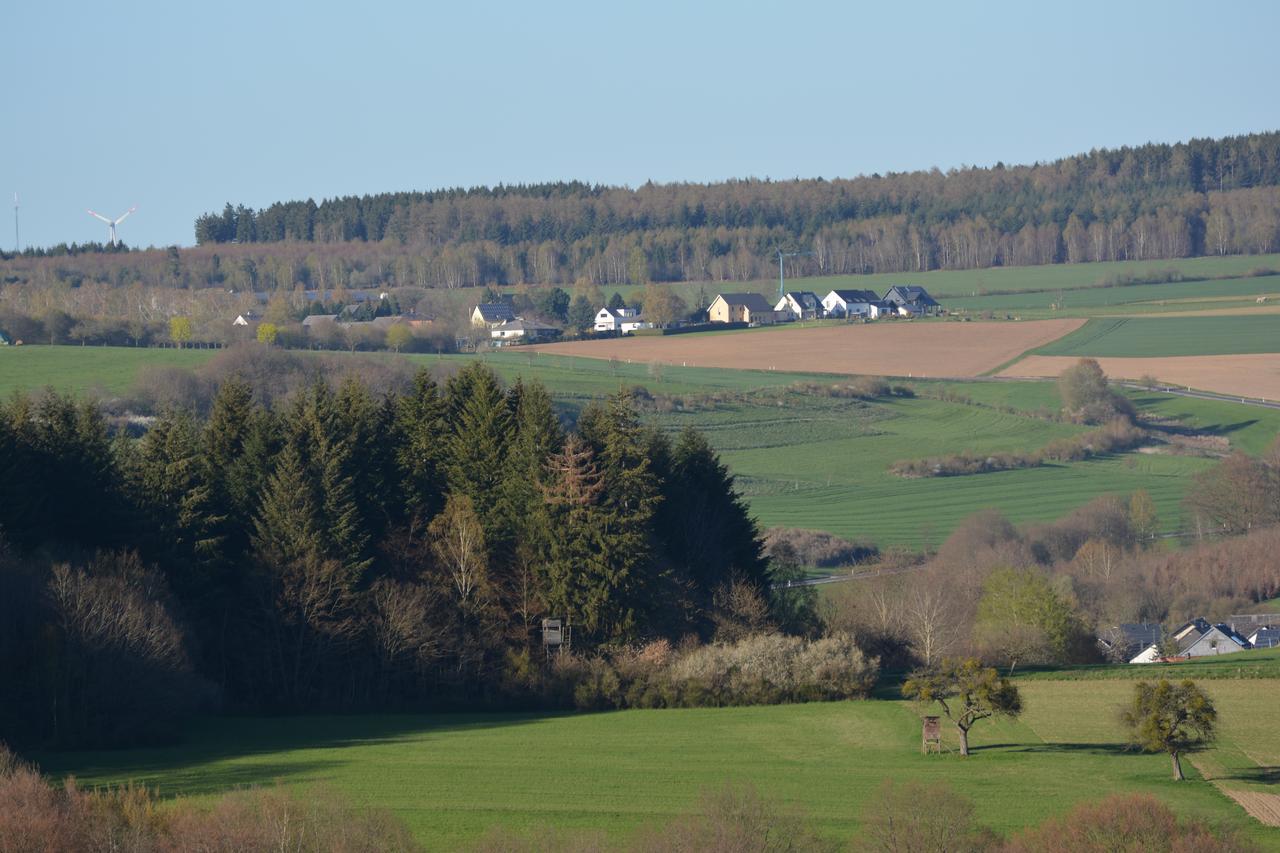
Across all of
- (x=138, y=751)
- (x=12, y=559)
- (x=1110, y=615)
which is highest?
(x=12, y=559)

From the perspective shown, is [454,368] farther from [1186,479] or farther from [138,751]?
[138,751]

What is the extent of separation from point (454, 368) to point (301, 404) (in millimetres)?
45838

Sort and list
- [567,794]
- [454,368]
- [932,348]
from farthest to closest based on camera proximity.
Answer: [932,348] → [454,368] → [567,794]

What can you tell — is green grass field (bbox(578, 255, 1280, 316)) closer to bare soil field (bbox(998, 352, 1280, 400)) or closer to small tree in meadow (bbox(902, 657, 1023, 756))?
bare soil field (bbox(998, 352, 1280, 400))

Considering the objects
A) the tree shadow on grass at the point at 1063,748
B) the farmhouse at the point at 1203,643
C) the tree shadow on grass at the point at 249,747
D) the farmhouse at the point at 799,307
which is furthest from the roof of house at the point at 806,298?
the tree shadow on grass at the point at 1063,748

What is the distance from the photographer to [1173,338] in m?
105

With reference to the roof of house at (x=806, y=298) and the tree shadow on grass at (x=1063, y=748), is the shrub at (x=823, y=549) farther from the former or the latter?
the roof of house at (x=806, y=298)

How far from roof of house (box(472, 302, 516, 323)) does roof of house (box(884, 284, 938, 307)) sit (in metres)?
31.6

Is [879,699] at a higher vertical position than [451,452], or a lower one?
lower

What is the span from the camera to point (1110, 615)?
60.6m

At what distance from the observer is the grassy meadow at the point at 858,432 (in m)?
71.4

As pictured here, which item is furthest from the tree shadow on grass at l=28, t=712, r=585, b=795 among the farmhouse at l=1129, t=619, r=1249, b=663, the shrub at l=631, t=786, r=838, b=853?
the farmhouse at l=1129, t=619, r=1249, b=663

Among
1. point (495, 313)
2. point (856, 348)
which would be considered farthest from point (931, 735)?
point (495, 313)

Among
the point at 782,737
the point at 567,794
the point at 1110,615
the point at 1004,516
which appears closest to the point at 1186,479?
the point at 1004,516
